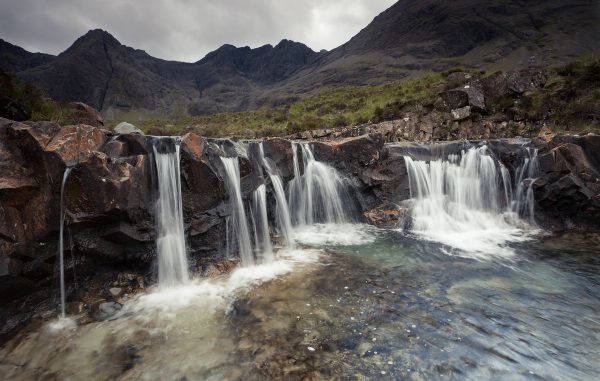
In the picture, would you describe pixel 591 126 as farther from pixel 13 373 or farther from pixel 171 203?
pixel 13 373

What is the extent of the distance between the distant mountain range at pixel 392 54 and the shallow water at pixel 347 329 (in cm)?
9352

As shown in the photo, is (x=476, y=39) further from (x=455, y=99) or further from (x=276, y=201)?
(x=276, y=201)

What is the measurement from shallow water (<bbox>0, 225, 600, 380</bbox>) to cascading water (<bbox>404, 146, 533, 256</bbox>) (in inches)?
155

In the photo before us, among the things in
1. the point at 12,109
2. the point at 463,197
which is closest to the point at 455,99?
the point at 463,197

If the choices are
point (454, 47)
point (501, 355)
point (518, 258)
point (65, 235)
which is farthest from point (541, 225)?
point (454, 47)

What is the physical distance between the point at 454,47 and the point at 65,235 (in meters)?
141

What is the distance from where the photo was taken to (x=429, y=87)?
102 feet

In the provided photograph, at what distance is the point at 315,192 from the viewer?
14.1 m

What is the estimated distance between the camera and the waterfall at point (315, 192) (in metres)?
13.8

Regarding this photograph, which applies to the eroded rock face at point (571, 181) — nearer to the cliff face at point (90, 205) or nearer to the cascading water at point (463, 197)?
the cascading water at point (463, 197)

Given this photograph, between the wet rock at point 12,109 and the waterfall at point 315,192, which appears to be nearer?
the wet rock at point 12,109

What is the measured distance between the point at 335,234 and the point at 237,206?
4.46 metres

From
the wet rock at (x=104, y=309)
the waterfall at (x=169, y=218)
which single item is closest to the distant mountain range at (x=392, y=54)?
the waterfall at (x=169, y=218)

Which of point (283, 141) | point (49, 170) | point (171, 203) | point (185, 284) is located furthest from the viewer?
point (283, 141)
